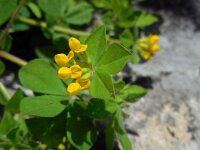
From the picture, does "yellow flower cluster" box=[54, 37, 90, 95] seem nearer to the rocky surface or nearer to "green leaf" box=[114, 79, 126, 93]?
"green leaf" box=[114, 79, 126, 93]

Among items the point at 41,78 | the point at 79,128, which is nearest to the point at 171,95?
the point at 79,128

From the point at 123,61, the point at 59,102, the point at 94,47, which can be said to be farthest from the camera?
the point at 59,102

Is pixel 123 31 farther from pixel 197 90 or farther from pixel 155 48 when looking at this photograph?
pixel 197 90

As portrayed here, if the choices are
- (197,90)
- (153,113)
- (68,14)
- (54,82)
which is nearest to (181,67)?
(197,90)

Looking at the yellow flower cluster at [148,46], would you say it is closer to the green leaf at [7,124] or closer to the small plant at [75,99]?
the small plant at [75,99]

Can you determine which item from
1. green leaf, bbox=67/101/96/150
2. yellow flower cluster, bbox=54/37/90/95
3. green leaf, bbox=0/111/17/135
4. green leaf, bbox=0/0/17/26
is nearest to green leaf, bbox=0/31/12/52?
green leaf, bbox=0/0/17/26
